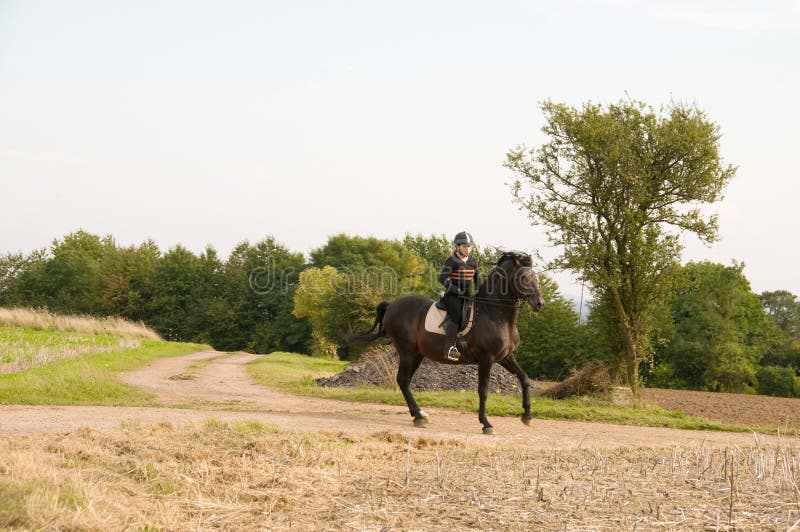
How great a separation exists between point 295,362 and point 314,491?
29.2m

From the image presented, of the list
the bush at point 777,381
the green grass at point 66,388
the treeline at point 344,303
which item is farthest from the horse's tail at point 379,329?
the bush at point 777,381

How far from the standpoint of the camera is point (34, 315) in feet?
148

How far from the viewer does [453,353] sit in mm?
13898

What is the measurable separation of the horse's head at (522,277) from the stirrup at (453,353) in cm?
149

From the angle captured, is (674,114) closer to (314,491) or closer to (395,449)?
(395,449)

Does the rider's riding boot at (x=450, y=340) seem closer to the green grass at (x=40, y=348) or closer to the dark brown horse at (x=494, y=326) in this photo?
the dark brown horse at (x=494, y=326)

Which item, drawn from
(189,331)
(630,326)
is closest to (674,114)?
(630,326)

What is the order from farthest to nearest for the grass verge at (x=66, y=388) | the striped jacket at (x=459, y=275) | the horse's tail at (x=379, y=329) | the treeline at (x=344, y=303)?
1. the treeline at (x=344, y=303)
2. the grass verge at (x=66, y=388)
3. the horse's tail at (x=379, y=329)
4. the striped jacket at (x=459, y=275)

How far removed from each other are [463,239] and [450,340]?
6.33ft

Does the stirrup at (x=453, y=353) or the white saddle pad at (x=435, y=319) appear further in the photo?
the white saddle pad at (x=435, y=319)

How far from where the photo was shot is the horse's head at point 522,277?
13312 millimetres

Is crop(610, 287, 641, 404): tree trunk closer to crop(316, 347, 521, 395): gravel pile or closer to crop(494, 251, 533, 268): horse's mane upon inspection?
crop(316, 347, 521, 395): gravel pile

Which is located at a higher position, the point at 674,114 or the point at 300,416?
the point at 674,114

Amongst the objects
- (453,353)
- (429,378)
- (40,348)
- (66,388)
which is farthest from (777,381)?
(66,388)
